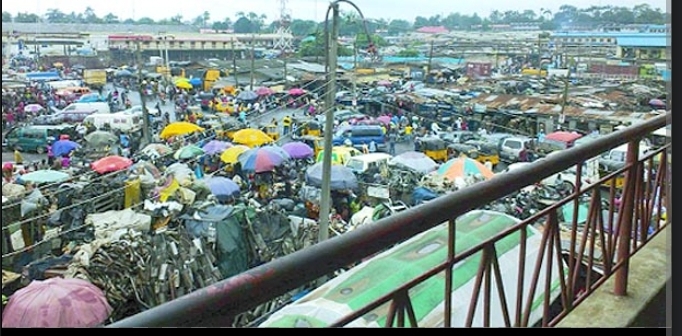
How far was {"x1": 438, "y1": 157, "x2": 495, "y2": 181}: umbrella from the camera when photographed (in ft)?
20.8

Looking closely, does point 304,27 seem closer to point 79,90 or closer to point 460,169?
point 460,169

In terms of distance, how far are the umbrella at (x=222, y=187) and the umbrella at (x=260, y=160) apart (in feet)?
1.60

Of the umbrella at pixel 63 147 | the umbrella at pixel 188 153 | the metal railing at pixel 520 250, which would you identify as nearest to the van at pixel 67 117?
the umbrella at pixel 63 147

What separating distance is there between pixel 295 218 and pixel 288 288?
4.60 m

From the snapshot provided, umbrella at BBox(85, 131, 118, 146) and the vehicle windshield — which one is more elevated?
umbrella at BBox(85, 131, 118, 146)

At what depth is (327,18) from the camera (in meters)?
3.78

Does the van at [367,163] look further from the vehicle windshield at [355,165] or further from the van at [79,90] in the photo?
the van at [79,90]

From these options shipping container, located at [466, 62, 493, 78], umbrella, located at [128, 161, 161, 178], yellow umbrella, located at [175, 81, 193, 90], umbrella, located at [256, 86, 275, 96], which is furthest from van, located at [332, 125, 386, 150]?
shipping container, located at [466, 62, 493, 78]

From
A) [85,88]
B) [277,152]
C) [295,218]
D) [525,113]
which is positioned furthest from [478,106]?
[295,218]

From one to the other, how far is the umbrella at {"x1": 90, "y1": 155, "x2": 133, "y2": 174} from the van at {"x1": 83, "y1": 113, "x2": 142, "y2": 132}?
6.67 ft

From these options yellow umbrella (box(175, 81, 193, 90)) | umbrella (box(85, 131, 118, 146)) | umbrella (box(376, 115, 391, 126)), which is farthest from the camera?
yellow umbrella (box(175, 81, 193, 90))

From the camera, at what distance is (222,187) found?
6379 mm

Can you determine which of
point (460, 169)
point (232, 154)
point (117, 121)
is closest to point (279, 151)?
point (232, 154)

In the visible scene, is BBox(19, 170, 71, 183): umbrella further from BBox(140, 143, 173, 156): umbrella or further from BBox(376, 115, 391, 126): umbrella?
BBox(376, 115, 391, 126): umbrella
